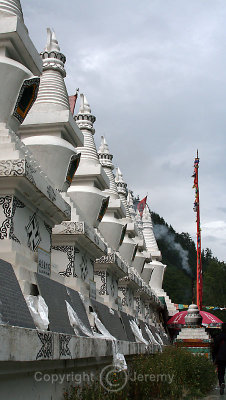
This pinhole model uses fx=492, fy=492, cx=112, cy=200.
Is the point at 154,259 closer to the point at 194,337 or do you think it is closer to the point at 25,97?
the point at 194,337

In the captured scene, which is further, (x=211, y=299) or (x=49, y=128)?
(x=211, y=299)

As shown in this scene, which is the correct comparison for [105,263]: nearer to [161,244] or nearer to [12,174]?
[12,174]

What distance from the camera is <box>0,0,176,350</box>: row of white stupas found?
24.0 feet

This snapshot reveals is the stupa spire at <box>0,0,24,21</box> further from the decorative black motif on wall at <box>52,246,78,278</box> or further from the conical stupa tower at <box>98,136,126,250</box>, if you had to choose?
the conical stupa tower at <box>98,136,126,250</box>

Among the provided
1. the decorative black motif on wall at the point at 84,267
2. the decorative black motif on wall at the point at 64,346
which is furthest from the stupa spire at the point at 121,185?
the decorative black motif on wall at the point at 64,346

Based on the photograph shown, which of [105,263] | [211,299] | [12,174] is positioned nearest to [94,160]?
[105,263]

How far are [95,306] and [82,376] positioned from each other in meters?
3.01

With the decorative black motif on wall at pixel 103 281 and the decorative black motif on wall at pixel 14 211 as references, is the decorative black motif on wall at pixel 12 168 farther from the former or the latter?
the decorative black motif on wall at pixel 103 281

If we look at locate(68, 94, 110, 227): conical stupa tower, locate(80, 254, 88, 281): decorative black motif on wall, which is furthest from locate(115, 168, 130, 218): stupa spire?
locate(80, 254, 88, 281): decorative black motif on wall

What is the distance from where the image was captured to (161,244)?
109875 millimetres

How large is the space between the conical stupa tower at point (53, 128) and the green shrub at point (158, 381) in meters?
4.34

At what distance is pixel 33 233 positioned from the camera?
318 inches

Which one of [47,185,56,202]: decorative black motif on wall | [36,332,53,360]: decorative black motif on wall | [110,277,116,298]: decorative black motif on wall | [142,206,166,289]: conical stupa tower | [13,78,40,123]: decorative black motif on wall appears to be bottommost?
[36,332,53,360]: decorative black motif on wall

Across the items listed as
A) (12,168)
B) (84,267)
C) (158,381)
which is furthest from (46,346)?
(84,267)
